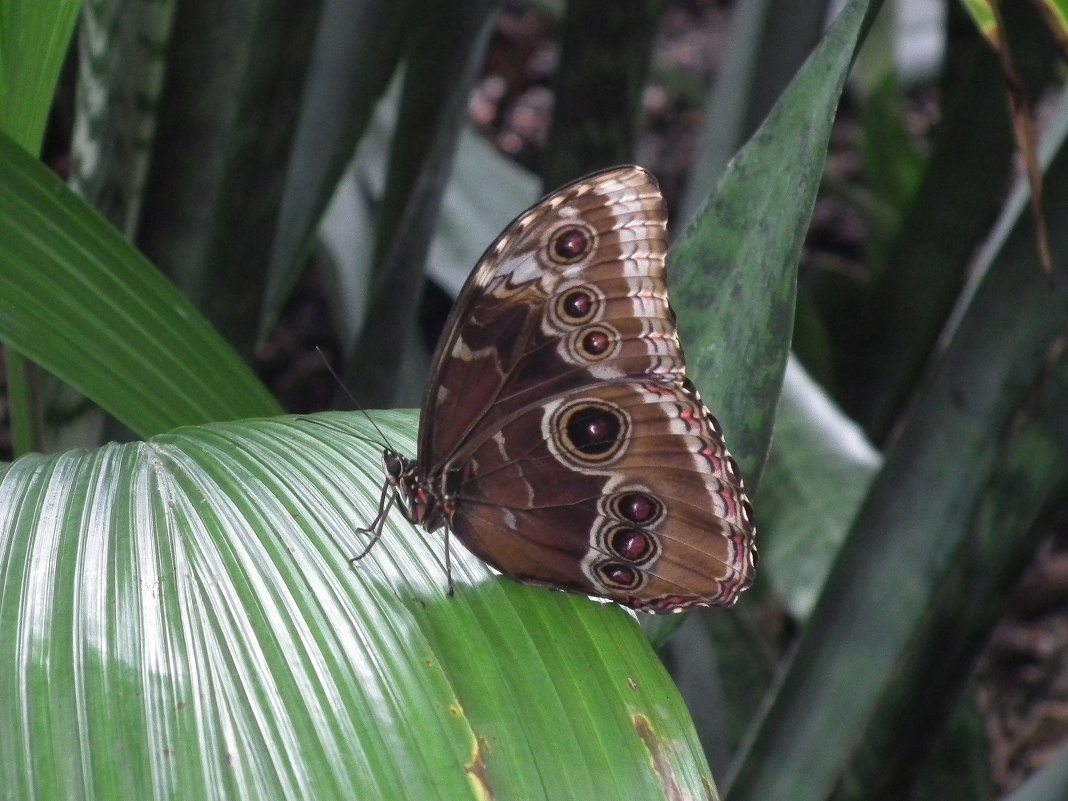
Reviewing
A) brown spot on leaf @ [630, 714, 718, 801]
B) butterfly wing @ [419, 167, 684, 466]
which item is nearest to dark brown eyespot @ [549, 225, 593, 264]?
butterfly wing @ [419, 167, 684, 466]

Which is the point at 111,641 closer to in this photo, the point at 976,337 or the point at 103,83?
the point at 103,83

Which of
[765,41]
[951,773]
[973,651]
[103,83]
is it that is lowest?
[951,773]

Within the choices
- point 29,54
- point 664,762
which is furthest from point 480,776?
point 29,54

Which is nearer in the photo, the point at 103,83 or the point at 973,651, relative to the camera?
the point at 103,83

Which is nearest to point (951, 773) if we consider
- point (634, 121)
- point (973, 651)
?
point (973, 651)

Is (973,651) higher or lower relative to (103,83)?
lower

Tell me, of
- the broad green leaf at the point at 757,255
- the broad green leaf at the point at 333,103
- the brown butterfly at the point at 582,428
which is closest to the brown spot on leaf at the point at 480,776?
the brown butterfly at the point at 582,428

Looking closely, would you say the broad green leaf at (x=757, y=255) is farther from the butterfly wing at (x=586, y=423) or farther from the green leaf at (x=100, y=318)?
the green leaf at (x=100, y=318)

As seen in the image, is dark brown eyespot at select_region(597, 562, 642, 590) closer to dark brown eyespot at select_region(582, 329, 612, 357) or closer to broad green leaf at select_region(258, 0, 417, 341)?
dark brown eyespot at select_region(582, 329, 612, 357)
